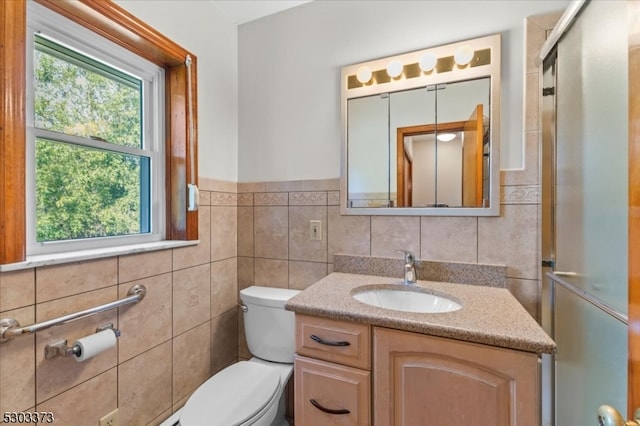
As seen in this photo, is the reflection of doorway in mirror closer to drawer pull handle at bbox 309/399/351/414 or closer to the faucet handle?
the faucet handle

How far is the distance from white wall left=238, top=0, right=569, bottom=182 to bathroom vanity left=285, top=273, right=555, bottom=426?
30.1 inches

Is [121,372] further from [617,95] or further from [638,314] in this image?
[617,95]

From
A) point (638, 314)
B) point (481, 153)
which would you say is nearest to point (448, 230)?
point (481, 153)

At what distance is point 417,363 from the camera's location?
2.98 feet

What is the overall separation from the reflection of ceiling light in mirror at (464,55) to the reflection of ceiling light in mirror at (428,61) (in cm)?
9

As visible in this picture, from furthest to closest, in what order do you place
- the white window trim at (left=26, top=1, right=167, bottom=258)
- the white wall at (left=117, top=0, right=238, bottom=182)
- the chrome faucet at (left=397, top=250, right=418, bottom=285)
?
the white wall at (left=117, top=0, right=238, bottom=182) < the chrome faucet at (left=397, top=250, right=418, bottom=285) < the white window trim at (left=26, top=1, right=167, bottom=258)

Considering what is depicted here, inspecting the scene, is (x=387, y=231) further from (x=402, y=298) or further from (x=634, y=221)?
(x=634, y=221)

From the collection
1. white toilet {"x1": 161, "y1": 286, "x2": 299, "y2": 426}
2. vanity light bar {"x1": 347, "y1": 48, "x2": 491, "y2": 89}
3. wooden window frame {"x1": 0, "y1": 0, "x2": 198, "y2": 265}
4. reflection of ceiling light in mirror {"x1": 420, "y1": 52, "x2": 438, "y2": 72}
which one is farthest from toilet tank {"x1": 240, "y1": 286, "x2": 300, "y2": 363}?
reflection of ceiling light in mirror {"x1": 420, "y1": 52, "x2": 438, "y2": 72}

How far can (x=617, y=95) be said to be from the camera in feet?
2.60

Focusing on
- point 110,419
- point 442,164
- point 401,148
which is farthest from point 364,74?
point 110,419

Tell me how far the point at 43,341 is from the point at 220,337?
882 mm

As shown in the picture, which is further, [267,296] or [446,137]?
[267,296]

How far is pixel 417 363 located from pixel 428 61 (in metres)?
1.29

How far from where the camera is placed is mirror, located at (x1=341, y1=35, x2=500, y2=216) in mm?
1294
